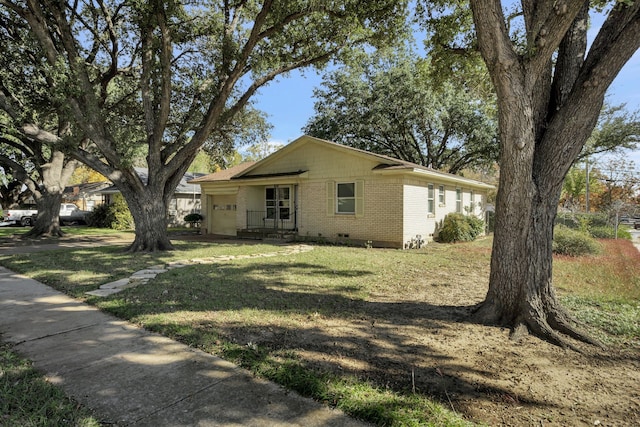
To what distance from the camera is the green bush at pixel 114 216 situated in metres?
23.8

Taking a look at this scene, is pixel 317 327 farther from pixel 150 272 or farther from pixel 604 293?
pixel 604 293

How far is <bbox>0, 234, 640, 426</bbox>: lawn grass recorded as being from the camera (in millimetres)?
3010

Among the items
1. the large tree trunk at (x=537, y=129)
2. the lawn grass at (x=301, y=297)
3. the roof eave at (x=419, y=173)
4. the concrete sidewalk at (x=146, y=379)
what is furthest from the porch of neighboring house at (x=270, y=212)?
the large tree trunk at (x=537, y=129)

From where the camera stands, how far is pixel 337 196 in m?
15.2

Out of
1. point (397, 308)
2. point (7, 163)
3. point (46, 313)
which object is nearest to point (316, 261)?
point (397, 308)

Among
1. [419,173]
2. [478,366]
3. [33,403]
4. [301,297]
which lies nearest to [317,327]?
[301,297]

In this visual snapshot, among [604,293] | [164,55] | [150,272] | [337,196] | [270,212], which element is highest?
[164,55]

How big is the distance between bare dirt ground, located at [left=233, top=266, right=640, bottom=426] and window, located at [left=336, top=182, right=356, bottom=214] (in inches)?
386

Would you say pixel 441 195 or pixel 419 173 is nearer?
pixel 419 173

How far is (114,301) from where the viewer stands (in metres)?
5.63

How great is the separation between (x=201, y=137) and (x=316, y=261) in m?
5.79

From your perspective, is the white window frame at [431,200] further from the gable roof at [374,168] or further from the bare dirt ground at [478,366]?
the bare dirt ground at [478,366]

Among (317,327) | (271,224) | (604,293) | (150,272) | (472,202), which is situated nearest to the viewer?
(317,327)

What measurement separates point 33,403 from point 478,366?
390cm
